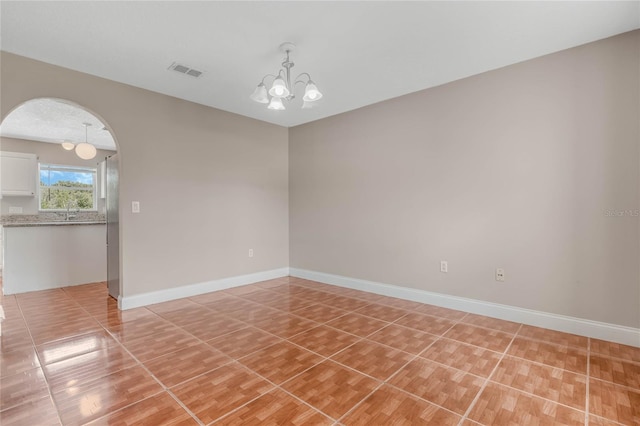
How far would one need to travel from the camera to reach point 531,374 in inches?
80.7

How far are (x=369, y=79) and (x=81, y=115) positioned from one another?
429 cm

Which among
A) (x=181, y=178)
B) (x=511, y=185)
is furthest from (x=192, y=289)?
(x=511, y=185)

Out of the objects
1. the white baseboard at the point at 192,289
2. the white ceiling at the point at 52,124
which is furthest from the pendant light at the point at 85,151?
the white baseboard at the point at 192,289

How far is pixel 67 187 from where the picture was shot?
6355 mm

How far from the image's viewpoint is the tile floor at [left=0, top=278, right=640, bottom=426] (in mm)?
1657

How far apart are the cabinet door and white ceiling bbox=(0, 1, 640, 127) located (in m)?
4.15

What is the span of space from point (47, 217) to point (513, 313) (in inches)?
315

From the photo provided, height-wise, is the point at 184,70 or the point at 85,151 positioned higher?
the point at 184,70

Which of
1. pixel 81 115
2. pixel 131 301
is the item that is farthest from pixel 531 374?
pixel 81 115

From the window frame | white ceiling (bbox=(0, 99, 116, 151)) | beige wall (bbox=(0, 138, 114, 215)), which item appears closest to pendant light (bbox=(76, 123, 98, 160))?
white ceiling (bbox=(0, 99, 116, 151))

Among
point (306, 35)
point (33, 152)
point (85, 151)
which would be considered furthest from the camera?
point (33, 152)

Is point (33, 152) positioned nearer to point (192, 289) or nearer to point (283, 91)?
point (192, 289)

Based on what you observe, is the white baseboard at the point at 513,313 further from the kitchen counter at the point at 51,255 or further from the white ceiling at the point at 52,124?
the white ceiling at the point at 52,124

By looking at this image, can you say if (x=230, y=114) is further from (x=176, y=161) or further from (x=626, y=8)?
(x=626, y=8)
